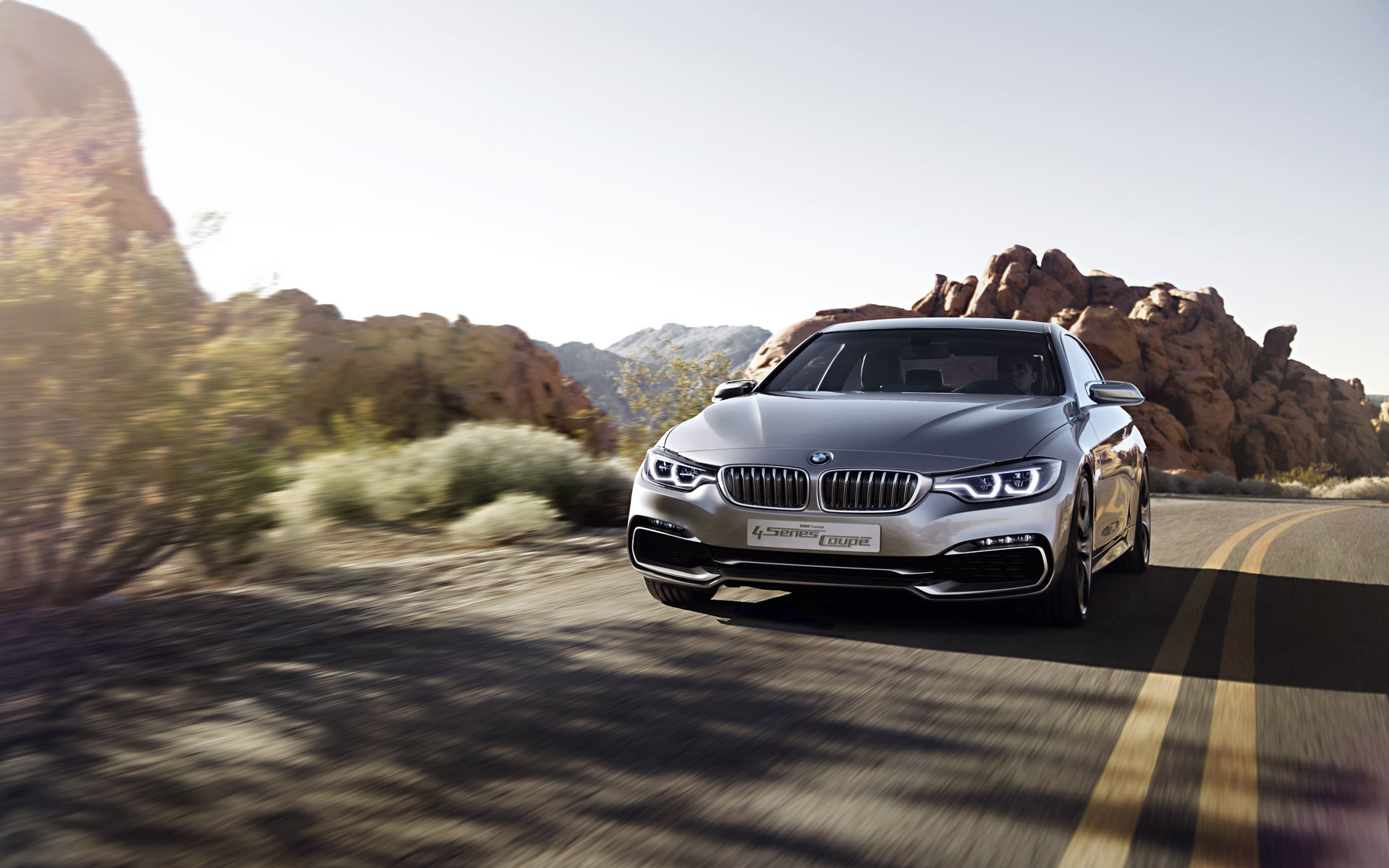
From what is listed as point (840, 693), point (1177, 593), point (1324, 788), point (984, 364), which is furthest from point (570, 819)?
point (1177, 593)

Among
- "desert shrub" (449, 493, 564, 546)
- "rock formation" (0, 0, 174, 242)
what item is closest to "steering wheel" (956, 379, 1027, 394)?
"desert shrub" (449, 493, 564, 546)

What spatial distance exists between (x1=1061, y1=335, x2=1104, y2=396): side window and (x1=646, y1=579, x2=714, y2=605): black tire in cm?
271

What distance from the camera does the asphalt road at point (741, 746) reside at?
272 cm

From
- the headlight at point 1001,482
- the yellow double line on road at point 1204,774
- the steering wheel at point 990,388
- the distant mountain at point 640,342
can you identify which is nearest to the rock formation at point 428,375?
the steering wheel at point 990,388

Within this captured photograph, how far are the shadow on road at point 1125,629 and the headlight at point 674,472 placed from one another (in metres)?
0.78

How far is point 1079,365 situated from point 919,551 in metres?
3.04

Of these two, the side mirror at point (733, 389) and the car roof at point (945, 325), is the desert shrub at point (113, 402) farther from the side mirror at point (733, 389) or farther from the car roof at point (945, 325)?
the car roof at point (945, 325)

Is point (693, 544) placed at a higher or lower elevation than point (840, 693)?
higher

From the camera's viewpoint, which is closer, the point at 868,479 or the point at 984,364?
the point at 868,479

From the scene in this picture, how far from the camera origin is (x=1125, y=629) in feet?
18.4

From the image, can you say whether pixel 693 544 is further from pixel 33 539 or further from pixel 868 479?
pixel 33 539

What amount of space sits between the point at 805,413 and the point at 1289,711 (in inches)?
105

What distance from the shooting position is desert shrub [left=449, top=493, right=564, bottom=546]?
928 cm

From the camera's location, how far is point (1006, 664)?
186 inches
